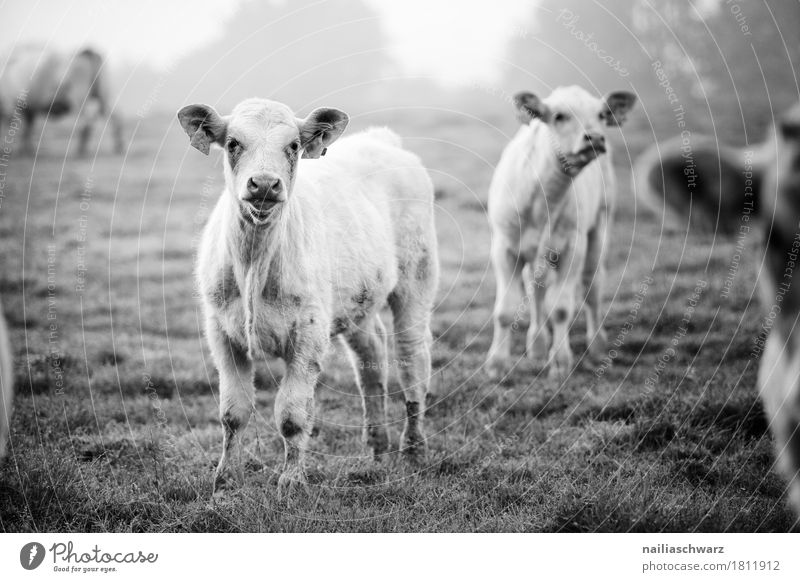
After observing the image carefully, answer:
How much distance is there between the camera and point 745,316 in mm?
9242

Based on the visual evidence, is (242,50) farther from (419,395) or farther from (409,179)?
(419,395)

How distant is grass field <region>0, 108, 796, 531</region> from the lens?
575 cm

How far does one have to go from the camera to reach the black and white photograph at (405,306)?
5.60m

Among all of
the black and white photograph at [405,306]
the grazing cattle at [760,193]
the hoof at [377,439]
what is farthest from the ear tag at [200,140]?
the grazing cattle at [760,193]

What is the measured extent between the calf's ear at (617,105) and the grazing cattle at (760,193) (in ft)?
14.6

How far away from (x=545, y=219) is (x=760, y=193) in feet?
17.2

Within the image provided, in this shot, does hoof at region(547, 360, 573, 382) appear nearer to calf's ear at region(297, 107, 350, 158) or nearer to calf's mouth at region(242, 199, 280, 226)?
calf's ear at region(297, 107, 350, 158)

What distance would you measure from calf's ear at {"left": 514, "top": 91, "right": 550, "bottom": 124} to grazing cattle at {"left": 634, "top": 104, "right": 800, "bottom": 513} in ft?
14.3

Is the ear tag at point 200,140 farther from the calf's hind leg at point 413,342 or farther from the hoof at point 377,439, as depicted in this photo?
the hoof at point 377,439

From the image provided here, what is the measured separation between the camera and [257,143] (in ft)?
17.4

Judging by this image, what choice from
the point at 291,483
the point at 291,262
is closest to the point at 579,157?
the point at 291,262

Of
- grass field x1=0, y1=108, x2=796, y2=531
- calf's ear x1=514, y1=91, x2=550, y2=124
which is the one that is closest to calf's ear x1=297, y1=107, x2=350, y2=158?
grass field x1=0, y1=108, x2=796, y2=531
